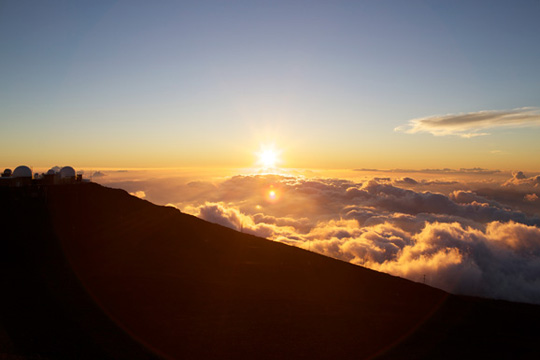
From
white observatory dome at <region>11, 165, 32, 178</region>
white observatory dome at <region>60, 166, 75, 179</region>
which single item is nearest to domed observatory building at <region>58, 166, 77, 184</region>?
white observatory dome at <region>60, 166, 75, 179</region>

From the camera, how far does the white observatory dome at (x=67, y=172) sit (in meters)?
53.2

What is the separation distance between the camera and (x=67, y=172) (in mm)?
53906

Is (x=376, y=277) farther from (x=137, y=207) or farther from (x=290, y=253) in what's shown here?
(x=137, y=207)

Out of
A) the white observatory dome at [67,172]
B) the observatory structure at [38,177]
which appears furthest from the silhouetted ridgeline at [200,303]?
the white observatory dome at [67,172]

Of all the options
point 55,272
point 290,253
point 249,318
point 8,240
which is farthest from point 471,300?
point 8,240

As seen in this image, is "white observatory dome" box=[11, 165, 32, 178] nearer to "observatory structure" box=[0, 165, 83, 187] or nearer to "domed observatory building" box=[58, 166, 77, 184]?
"observatory structure" box=[0, 165, 83, 187]

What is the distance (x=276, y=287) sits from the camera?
2973 cm

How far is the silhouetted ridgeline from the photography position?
60.6ft

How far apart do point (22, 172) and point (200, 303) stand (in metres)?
45.2

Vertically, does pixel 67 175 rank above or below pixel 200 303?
above

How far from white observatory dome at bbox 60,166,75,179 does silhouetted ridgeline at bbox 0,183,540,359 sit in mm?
9596

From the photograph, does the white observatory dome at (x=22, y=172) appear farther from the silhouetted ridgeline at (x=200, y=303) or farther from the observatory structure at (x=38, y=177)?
the silhouetted ridgeline at (x=200, y=303)

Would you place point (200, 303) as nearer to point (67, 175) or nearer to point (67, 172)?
point (67, 175)

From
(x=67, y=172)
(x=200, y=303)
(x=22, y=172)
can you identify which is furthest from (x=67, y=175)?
(x=200, y=303)
